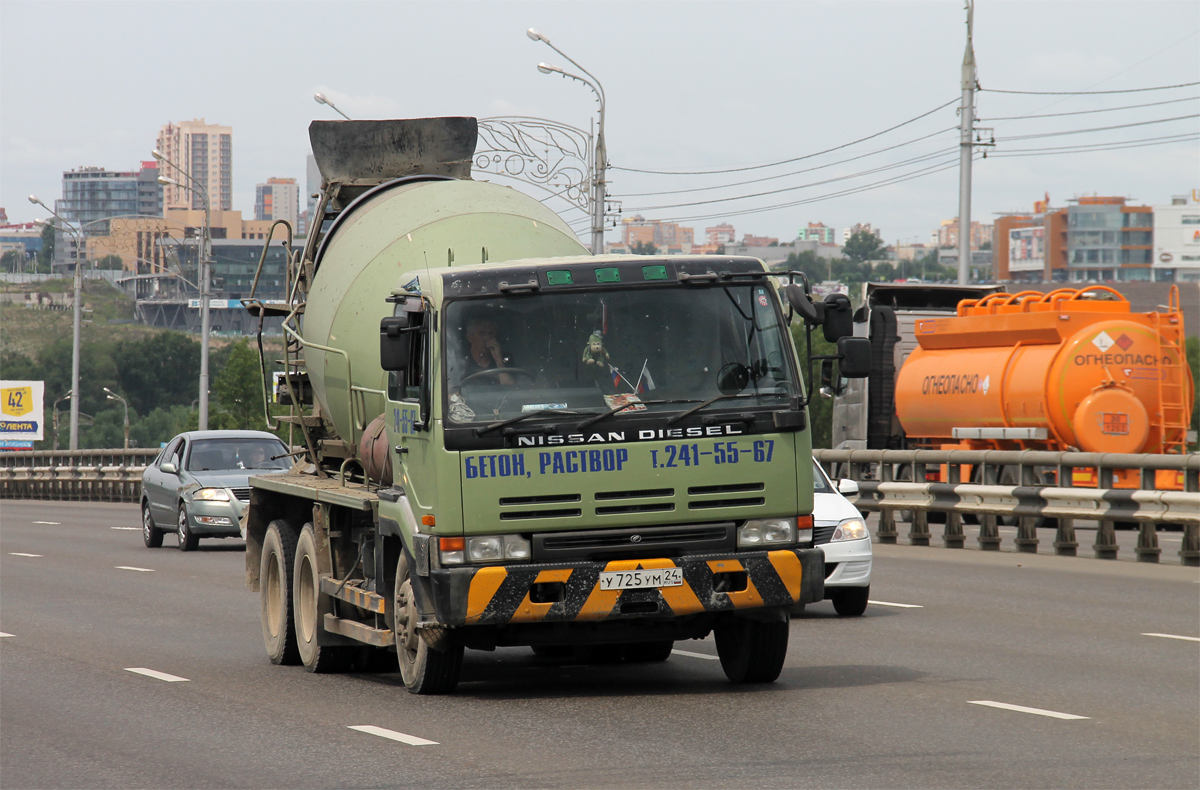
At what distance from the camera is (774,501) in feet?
30.0

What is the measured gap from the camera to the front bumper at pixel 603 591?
8.80m

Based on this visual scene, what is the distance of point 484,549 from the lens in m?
8.86

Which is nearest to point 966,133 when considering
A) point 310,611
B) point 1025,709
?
point 310,611

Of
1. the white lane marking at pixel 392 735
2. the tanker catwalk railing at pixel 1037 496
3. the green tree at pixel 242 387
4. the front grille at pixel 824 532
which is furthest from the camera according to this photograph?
the green tree at pixel 242 387

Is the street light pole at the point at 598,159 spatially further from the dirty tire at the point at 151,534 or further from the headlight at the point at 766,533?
the headlight at the point at 766,533

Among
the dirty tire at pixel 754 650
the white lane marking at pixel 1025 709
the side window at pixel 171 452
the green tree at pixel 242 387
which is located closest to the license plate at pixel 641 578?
the dirty tire at pixel 754 650

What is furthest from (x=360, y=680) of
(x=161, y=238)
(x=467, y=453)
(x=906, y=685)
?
(x=161, y=238)

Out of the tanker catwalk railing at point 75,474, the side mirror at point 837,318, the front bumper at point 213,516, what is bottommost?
the tanker catwalk railing at point 75,474

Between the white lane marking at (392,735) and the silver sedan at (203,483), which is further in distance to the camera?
the silver sedan at (203,483)

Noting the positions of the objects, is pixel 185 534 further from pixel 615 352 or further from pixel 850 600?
pixel 615 352

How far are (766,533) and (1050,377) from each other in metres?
15.8

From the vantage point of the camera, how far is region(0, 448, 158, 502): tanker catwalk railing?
43.4m

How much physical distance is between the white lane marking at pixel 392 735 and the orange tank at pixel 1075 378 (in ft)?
55.1

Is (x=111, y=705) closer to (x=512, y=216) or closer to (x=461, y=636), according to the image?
(x=461, y=636)
